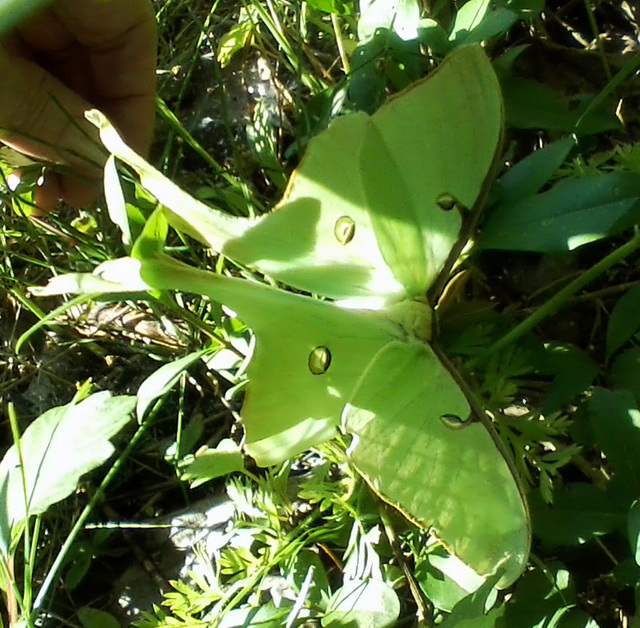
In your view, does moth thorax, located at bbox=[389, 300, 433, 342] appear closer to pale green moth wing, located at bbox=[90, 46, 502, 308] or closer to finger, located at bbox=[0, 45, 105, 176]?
pale green moth wing, located at bbox=[90, 46, 502, 308]

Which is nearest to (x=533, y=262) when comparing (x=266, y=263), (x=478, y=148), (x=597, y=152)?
(x=597, y=152)

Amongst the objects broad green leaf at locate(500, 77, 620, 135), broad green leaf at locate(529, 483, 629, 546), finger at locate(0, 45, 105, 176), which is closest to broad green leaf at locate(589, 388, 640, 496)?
broad green leaf at locate(529, 483, 629, 546)

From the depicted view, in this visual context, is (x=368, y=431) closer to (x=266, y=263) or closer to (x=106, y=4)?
(x=266, y=263)

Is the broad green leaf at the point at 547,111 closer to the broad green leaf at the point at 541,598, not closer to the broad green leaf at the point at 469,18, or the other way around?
the broad green leaf at the point at 469,18

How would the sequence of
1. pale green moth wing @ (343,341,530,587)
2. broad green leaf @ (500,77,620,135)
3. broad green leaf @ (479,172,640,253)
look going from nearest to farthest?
1. pale green moth wing @ (343,341,530,587)
2. broad green leaf @ (479,172,640,253)
3. broad green leaf @ (500,77,620,135)

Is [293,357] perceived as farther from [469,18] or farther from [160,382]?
[469,18]

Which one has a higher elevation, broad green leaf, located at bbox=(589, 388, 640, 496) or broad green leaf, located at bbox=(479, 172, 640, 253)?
broad green leaf, located at bbox=(479, 172, 640, 253)
